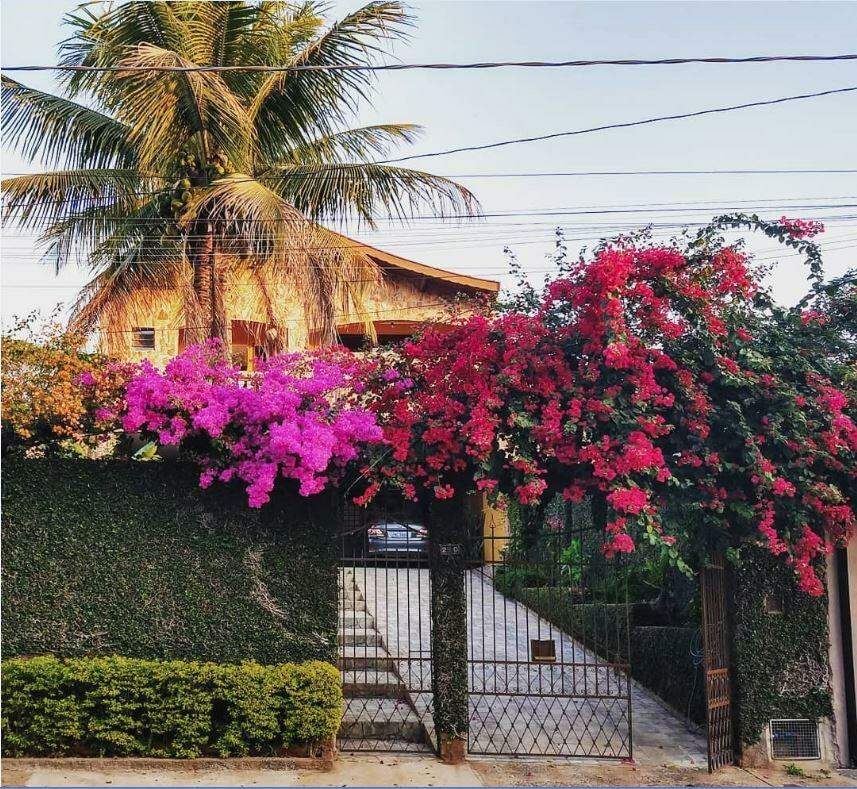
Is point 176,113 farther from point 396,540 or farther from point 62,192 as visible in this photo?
point 396,540

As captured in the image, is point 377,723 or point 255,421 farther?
point 377,723

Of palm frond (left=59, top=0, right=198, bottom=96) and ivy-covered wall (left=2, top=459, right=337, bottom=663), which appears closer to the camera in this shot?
ivy-covered wall (left=2, top=459, right=337, bottom=663)

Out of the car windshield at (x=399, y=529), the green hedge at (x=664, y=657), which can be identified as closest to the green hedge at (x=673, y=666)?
the green hedge at (x=664, y=657)

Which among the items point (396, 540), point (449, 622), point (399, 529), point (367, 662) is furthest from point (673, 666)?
point (399, 529)

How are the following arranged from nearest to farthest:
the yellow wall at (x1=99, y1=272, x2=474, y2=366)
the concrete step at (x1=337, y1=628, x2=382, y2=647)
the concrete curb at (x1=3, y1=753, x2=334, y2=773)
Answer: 1. the concrete curb at (x1=3, y1=753, x2=334, y2=773)
2. the concrete step at (x1=337, y1=628, x2=382, y2=647)
3. the yellow wall at (x1=99, y1=272, x2=474, y2=366)

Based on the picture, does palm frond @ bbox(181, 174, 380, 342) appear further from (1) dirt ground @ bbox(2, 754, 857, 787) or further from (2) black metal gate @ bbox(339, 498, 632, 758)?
(1) dirt ground @ bbox(2, 754, 857, 787)

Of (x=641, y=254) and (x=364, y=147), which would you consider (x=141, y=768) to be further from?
(x=364, y=147)

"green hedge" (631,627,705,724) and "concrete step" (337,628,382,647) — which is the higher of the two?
"concrete step" (337,628,382,647)

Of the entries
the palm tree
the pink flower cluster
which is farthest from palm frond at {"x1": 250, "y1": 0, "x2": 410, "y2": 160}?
the pink flower cluster

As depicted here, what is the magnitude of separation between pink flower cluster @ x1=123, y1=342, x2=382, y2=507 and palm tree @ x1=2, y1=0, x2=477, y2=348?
3934 millimetres

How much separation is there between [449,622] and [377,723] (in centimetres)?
125

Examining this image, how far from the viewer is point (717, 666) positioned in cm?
784

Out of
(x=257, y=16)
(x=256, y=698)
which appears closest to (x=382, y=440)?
(x=256, y=698)

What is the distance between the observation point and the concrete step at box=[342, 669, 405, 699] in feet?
27.2
